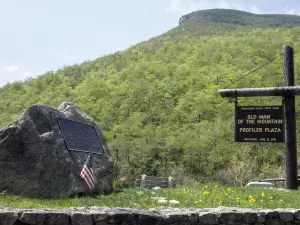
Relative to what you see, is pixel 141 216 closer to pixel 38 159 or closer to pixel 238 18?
pixel 38 159

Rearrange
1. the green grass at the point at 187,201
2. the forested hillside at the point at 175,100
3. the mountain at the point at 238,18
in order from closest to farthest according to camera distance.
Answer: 1. the green grass at the point at 187,201
2. the forested hillside at the point at 175,100
3. the mountain at the point at 238,18

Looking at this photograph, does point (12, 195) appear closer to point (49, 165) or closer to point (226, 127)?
point (49, 165)

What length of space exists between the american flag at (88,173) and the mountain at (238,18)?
8725 centimetres

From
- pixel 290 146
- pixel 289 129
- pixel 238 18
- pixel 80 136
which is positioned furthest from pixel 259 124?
pixel 238 18

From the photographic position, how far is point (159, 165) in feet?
95.7

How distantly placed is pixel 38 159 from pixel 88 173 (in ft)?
3.75

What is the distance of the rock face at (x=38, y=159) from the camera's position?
8930mm

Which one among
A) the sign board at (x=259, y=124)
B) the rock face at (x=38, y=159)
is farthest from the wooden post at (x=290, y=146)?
the rock face at (x=38, y=159)

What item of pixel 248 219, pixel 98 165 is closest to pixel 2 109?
pixel 98 165

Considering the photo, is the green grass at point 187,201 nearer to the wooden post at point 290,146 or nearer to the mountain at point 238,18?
the wooden post at point 290,146

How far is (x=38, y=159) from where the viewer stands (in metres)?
9.09

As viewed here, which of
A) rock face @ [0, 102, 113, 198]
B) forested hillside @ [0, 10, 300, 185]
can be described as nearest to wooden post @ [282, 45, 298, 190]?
rock face @ [0, 102, 113, 198]

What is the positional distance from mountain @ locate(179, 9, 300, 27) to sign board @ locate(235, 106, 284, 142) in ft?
275

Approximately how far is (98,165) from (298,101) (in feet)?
88.1
